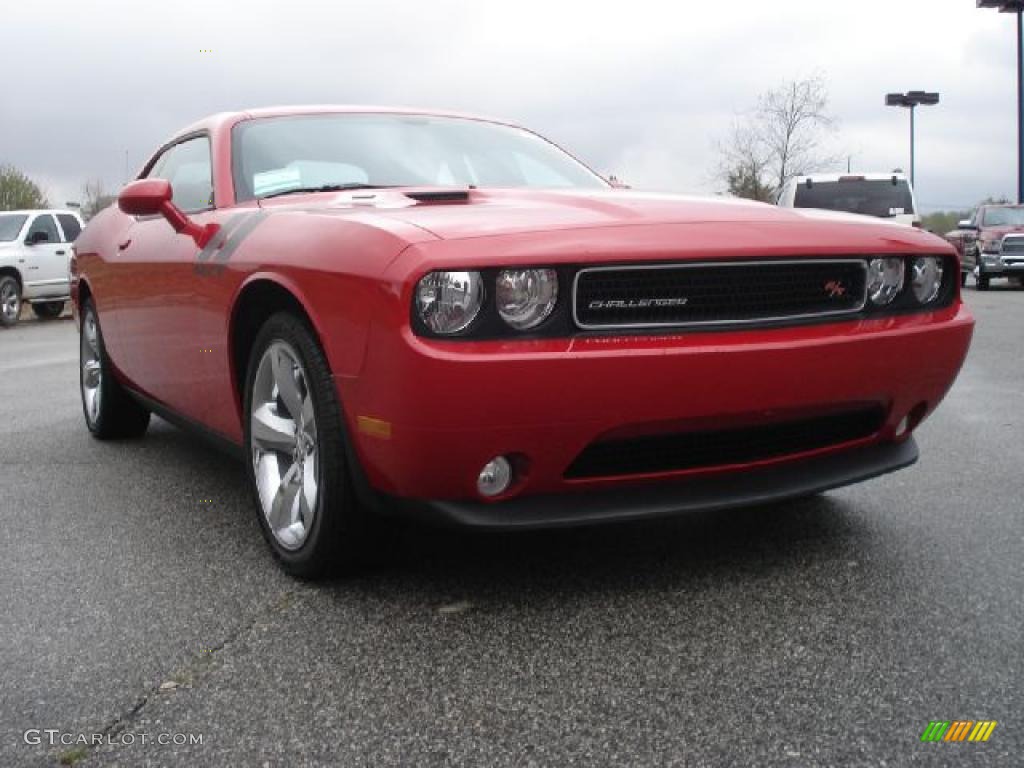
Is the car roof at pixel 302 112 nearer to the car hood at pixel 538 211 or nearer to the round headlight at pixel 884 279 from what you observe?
the car hood at pixel 538 211

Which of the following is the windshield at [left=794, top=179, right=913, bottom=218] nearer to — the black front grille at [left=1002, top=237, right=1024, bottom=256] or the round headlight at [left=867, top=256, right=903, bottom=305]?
the black front grille at [left=1002, top=237, right=1024, bottom=256]

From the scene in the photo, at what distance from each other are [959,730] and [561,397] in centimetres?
106

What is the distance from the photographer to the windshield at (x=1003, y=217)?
2231 cm

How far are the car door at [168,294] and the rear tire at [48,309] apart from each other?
1725 centimetres

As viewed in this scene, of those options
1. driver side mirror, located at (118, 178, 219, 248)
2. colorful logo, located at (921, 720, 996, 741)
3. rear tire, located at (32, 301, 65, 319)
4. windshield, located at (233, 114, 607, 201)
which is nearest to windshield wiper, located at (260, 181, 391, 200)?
windshield, located at (233, 114, 607, 201)

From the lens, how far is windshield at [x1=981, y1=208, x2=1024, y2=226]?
22.3m

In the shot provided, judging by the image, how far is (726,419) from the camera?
2846mm

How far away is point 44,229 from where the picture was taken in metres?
19.5

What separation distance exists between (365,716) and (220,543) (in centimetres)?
153

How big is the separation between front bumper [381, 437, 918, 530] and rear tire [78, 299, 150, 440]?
3.01 metres

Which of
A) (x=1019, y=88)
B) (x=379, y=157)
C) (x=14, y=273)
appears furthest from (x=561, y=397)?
(x=1019, y=88)

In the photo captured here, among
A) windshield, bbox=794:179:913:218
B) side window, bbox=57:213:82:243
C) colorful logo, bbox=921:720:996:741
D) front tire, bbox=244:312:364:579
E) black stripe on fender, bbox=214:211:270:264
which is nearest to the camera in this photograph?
colorful logo, bbox=921:720:996:741

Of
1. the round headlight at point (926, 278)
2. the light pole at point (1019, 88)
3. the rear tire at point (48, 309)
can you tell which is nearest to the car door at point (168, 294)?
the round headlight at point (926, 278)

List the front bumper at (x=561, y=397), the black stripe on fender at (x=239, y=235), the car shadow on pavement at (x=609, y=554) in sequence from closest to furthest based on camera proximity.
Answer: the front bumper at (x=561, y=397) → the car shadow on pavement at (x=609, y=554) → the black stripe on fender at (x=239, y=235)
